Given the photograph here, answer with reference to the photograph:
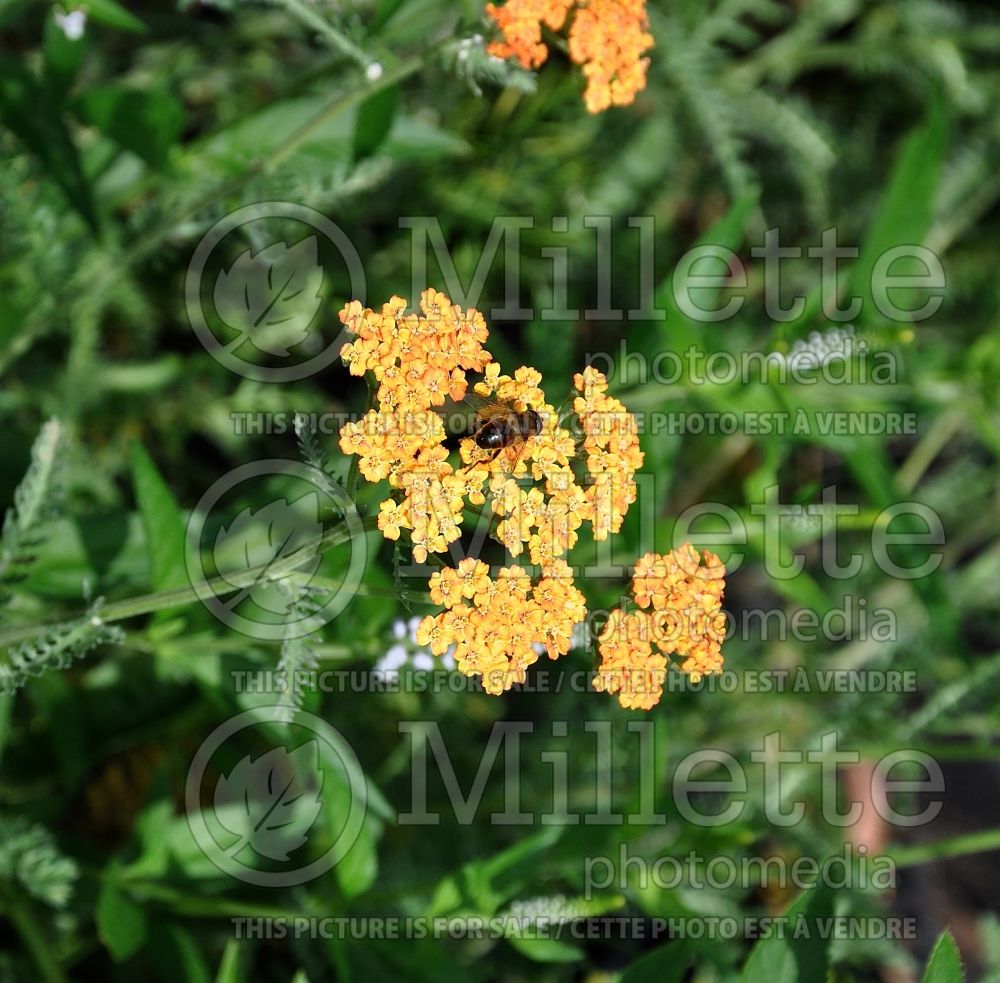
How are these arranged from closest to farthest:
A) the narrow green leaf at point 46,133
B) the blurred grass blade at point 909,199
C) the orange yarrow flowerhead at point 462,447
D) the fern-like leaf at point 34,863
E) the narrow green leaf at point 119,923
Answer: the orange yarrow flowerhead at point 462,447 < the fern-like leaf at point 34,863 < the narrow green leaf at point 119,923 < the narrow green leaf at point 46,133 < the blurred grass blade at point 909,199

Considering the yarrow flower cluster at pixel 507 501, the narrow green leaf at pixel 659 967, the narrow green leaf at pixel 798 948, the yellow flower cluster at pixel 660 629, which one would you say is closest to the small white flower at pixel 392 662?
the yarrow flower cluster at pixel 507 501

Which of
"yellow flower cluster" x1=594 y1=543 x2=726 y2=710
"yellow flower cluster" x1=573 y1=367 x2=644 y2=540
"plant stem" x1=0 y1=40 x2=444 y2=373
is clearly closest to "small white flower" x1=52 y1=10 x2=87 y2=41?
"plant stem" x1=0 y1=40 x2=444 y2=373

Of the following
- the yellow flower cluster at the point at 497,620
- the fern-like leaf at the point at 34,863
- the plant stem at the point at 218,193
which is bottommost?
the fern-like leaf at the point at 34,863

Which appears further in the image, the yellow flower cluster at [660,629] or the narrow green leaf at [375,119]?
the narrow green leaf at [375,119]

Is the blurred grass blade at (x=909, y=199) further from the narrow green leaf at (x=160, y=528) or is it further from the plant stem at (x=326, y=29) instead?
the narrow green leaf at (x=160, y=528)

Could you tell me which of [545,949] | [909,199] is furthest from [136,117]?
[545,949]

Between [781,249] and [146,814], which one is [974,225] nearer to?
[781,249]

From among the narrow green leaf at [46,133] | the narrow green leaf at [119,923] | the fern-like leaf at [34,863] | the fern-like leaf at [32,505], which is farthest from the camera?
the narrow green leaf at [46,133]

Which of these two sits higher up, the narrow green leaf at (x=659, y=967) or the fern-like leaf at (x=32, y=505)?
the fern-like leaf at (x=32, y=505)

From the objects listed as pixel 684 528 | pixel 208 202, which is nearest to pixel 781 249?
pixel 684 528
